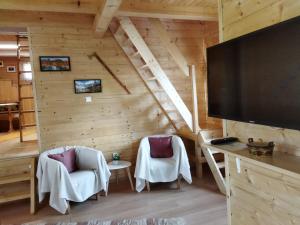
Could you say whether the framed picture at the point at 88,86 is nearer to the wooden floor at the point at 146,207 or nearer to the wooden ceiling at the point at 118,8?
the wooden ceiling at the point at 118,8

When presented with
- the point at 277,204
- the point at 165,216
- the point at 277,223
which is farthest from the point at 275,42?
the point at 165,216

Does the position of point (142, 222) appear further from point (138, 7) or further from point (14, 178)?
point (138, 7)

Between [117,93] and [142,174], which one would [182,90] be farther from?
[142,174]

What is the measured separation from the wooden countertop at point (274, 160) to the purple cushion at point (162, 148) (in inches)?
84.1

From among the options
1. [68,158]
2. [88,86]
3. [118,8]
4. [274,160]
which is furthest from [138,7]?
[274,160]

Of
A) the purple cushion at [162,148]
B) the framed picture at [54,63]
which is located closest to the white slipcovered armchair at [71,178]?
the purple cushion at [162,148]

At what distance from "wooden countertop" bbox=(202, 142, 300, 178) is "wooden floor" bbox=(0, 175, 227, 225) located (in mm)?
1322

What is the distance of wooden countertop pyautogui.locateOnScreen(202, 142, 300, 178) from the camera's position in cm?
118

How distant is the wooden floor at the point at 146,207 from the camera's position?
2824mm

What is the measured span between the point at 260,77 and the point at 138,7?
2081 millimetres

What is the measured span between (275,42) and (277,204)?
100 centimetres

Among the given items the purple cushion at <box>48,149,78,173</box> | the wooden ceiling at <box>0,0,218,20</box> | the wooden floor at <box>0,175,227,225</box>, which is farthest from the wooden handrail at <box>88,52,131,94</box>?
the wooden floor at <box>0,175,227,225</box>

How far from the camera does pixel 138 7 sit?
9.91 feet

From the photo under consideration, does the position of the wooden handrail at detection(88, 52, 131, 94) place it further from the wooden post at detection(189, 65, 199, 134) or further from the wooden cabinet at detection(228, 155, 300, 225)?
the wooden cabinet at detection(228, 155, 300, 225)
